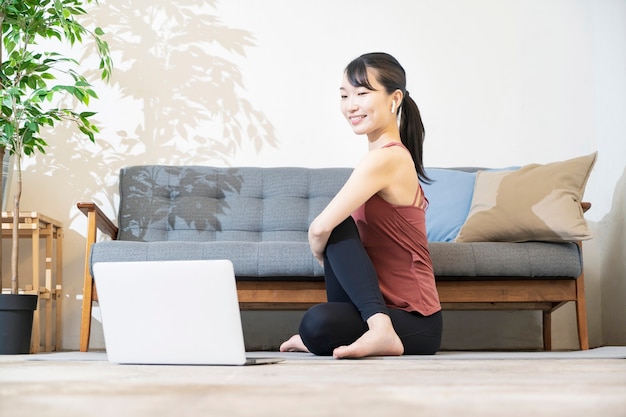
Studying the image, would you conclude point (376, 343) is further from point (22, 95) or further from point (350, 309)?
point (22, 95)

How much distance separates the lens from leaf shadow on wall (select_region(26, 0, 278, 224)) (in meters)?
3.67

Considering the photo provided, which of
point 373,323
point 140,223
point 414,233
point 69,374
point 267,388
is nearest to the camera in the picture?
point 267,388

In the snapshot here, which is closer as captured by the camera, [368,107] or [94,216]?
[368,107]

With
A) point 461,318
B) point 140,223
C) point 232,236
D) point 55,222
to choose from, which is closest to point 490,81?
point 461,318

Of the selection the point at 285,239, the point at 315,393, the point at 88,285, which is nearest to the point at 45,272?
the point at 88,285

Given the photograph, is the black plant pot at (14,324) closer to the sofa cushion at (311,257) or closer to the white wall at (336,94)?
the sofa cushion at (311,257)

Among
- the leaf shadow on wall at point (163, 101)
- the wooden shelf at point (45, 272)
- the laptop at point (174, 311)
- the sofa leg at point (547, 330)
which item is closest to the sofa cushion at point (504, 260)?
the sofa leg at point (547, 330)

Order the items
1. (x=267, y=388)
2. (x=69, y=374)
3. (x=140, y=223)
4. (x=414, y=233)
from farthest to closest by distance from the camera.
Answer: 1. (x=140, y=223)
2. (x=414, y=233)
3. (x=69, y=374)
4. (x=267, y=388)

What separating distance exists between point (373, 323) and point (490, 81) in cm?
233

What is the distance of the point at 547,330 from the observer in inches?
137

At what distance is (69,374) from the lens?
1200 mm

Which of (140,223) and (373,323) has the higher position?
(140,223)

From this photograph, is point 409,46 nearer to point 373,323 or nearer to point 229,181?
point 229,181

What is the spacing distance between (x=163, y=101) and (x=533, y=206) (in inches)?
72.5
